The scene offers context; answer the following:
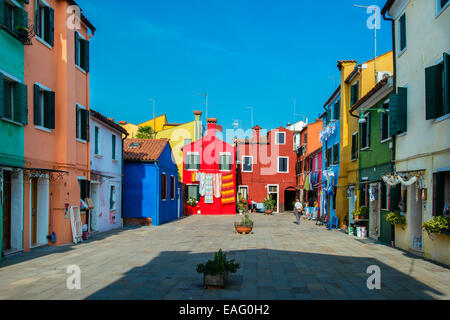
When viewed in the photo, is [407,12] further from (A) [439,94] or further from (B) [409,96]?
(A) [439,94]

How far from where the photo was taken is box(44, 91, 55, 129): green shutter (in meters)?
12.9

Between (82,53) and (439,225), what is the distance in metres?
13.5

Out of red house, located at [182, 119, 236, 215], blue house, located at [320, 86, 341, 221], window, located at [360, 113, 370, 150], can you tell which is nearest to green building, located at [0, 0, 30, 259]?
window, located at [360, 113, 370, 150]

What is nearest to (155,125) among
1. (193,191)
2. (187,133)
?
(187,133)

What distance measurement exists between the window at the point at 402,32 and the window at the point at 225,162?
23.7 metres

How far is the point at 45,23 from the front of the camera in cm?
1307

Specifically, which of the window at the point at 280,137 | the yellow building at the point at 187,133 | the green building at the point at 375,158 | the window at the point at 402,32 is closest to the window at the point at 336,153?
the green building at the point at 375,158

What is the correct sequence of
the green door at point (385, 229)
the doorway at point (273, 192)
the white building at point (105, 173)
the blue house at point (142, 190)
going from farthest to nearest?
the doorway at point (273, 192) → the blue house at point (142, 190) → the white building at point (105, 173) → the green door at point (385, 229)

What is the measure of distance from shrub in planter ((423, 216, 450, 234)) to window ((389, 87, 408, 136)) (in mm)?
3808

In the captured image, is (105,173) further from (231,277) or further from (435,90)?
(435,90)

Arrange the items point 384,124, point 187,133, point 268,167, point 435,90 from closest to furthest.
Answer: point 435,90
point 384,124
point 268,167
point 187,133

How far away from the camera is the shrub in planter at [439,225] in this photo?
9750mm

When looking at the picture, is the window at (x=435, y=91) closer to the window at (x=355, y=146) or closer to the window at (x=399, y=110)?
the window at (x=399, y=110)
